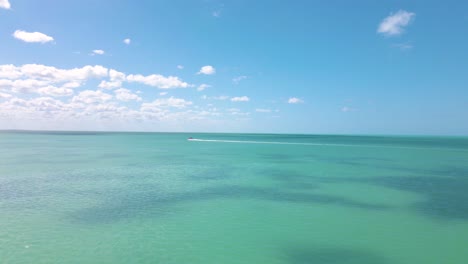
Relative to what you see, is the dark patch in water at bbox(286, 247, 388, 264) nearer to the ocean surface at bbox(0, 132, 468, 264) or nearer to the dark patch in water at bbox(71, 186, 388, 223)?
the ocean surface at bbox(0, 132, 468, 264)

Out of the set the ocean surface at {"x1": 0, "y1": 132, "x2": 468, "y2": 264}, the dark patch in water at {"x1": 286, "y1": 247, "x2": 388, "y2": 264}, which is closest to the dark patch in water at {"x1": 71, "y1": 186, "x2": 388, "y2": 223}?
the ocean surface at {"x1": 0, "y1": 132, "x2": 468, "y2": 264}

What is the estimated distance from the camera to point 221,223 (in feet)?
39.7

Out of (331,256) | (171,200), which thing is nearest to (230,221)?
(171,200)

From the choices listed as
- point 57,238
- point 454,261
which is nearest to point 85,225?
point 57,238

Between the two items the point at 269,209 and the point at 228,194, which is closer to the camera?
the point at 269,209

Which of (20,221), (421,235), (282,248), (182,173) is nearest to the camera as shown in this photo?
(282,248)

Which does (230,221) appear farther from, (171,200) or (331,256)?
(331,256)

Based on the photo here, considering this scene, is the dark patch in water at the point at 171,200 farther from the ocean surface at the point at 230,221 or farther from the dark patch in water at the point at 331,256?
the dark patch in water at the point at 331,256

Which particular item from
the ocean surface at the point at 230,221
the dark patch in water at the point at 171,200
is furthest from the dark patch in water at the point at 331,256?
the dark patch in water at the point at 171,200

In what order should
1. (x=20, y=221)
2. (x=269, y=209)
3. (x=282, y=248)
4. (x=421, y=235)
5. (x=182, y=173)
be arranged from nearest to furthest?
(x=282, y=248) → (x=421, y=235) → (x=20, y=221) → (x=269, y=209) → (x=182, y=173)

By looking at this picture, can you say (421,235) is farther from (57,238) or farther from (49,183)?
(49,183)

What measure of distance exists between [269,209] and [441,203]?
33.2ft

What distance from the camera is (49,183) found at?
19.6 meters

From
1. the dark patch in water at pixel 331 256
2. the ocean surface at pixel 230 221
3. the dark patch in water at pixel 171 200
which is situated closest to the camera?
the dark patch in water at pixel 331 256
